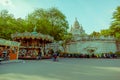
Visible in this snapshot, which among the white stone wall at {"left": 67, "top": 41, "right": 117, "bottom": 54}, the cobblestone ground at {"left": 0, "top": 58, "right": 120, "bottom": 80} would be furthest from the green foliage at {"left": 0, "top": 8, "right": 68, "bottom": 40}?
the cobblestone ground at {"left": 0, "top": 58, "right": 120, "bottom": 80}

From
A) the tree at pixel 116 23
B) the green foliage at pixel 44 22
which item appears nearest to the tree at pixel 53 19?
the green foliage at pixel 44 22

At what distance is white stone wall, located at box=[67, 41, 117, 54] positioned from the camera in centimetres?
4541

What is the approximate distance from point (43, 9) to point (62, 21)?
6502mm

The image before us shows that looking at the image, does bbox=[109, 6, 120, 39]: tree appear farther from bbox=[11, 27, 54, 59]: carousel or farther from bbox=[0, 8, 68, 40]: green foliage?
bbox=[11, 27, 54, 59]: carousel

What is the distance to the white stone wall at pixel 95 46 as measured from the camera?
149ft

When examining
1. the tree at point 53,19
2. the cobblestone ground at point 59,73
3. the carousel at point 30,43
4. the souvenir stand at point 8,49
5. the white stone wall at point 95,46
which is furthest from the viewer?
the tree at point 53,19

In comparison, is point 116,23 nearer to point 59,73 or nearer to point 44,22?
point 44,22

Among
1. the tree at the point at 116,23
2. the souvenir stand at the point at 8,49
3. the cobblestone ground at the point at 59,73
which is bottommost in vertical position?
the cobblestone ground at the point at 59,73

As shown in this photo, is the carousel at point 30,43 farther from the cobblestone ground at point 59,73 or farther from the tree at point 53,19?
the cobblestone ground at point 59,73

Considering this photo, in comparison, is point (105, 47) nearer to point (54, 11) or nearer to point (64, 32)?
point (64, 32)

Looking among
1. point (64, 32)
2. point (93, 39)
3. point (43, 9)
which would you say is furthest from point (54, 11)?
point (93, 39)

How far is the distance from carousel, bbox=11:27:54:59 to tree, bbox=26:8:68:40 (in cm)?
1518

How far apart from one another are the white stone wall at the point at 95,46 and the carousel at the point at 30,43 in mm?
12588

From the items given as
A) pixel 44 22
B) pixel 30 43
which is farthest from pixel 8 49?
pixel 44 22
